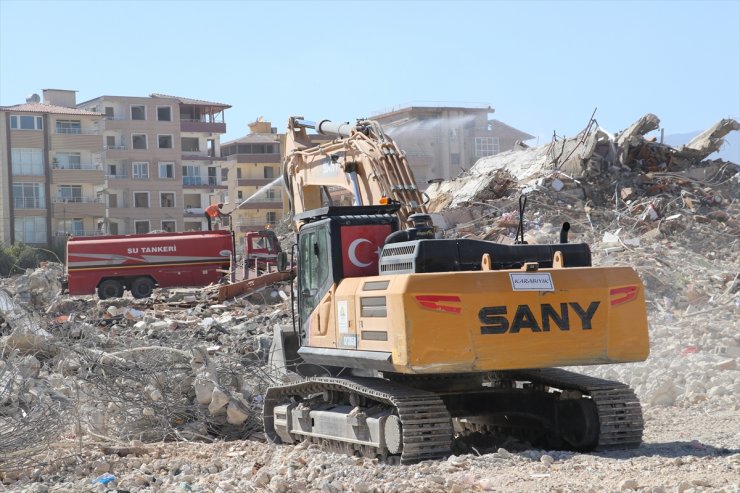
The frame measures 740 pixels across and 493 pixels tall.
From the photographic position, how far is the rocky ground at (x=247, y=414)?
315 inches

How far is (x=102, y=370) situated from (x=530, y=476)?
5.15m

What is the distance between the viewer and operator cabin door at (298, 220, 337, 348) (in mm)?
9664

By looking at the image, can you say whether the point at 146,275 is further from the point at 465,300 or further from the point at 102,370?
the point at 465,300

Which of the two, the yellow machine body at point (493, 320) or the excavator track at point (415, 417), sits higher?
the yellow machine body at point (493, 320)

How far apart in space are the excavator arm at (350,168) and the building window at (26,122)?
178ft

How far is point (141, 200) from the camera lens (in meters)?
75.5

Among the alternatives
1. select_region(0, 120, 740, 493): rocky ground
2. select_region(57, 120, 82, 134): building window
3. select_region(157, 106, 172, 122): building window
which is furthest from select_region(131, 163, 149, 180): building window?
select_region(0, 120, 740, 493): rocky ground

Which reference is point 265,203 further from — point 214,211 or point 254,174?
point 214,211

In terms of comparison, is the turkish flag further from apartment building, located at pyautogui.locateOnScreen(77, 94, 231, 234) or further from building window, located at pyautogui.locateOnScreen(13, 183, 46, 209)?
apartment building, located at pyautogui.locateOnScreen(77, 94, 231, 234)

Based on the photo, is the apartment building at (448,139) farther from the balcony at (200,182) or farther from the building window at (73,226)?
the building window at (73,226)

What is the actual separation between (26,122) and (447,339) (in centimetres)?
6258

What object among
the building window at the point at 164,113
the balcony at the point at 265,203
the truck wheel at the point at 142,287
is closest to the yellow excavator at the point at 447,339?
the truck wheel at the point at 142,287

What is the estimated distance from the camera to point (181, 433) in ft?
36.1

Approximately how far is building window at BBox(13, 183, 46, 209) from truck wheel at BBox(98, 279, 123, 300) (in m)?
37.3
